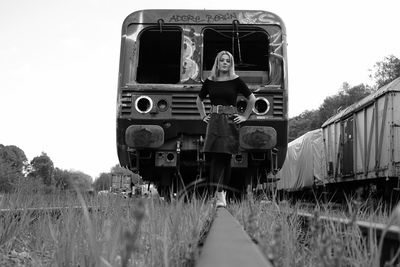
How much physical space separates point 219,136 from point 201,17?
229 centimetres

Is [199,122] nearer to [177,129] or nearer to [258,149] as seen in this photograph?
[177,129]

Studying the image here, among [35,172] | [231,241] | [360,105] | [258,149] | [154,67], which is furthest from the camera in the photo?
[360,105]

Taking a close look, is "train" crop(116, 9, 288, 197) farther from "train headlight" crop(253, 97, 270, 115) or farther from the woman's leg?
the woman's leg

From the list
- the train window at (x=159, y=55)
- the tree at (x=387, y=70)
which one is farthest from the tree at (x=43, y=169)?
the tree at (x=387, y=70)

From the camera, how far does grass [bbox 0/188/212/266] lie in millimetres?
1501

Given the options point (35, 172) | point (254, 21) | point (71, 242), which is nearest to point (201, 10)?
point (254, 21)

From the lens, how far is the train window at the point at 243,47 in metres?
6.69

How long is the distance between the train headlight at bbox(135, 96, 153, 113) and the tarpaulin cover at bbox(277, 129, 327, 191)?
10.2m

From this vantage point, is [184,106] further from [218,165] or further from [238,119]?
[218,165]

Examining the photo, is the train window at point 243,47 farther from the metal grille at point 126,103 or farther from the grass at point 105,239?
the grass at point 105,239

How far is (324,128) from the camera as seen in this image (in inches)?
620

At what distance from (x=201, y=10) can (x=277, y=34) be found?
3.62ft


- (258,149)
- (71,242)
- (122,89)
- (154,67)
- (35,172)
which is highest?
(154,67)

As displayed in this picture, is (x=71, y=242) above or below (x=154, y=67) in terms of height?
below
